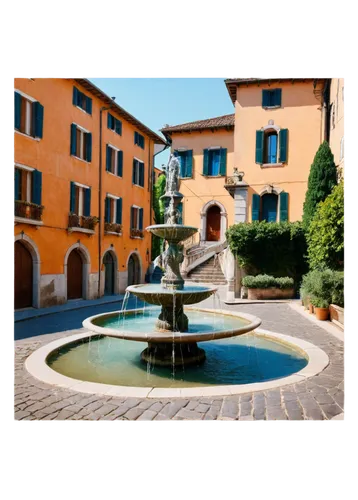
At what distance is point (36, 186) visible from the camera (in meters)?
14.4

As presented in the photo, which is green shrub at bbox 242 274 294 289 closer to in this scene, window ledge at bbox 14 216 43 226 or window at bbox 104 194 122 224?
window at bbox 104 194 122 224

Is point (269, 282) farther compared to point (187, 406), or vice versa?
point (269, 282)

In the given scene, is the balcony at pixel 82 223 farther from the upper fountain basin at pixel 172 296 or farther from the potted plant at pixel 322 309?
the potted plant at pixel 322 309

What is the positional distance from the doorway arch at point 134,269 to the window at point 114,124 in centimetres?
856

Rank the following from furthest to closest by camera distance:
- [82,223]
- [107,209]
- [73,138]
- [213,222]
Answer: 1. [213,222]
2. [107,209]
3. [82,223]
4. [73,138]

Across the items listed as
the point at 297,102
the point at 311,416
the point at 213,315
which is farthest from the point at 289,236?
the point at 311,416

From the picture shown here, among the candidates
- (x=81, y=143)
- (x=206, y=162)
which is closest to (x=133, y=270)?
(x=81, y=143)

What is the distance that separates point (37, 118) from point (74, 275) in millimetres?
7913

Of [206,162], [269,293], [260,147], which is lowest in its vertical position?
[269,293]

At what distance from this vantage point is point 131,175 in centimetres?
2308

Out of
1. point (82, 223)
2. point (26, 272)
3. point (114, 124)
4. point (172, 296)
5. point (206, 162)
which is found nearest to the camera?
point (172, 296)

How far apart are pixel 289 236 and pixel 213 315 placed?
9.88 metres

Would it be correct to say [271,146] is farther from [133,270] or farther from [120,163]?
[133,270]

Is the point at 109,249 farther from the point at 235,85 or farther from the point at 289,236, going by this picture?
the point at 235,85
